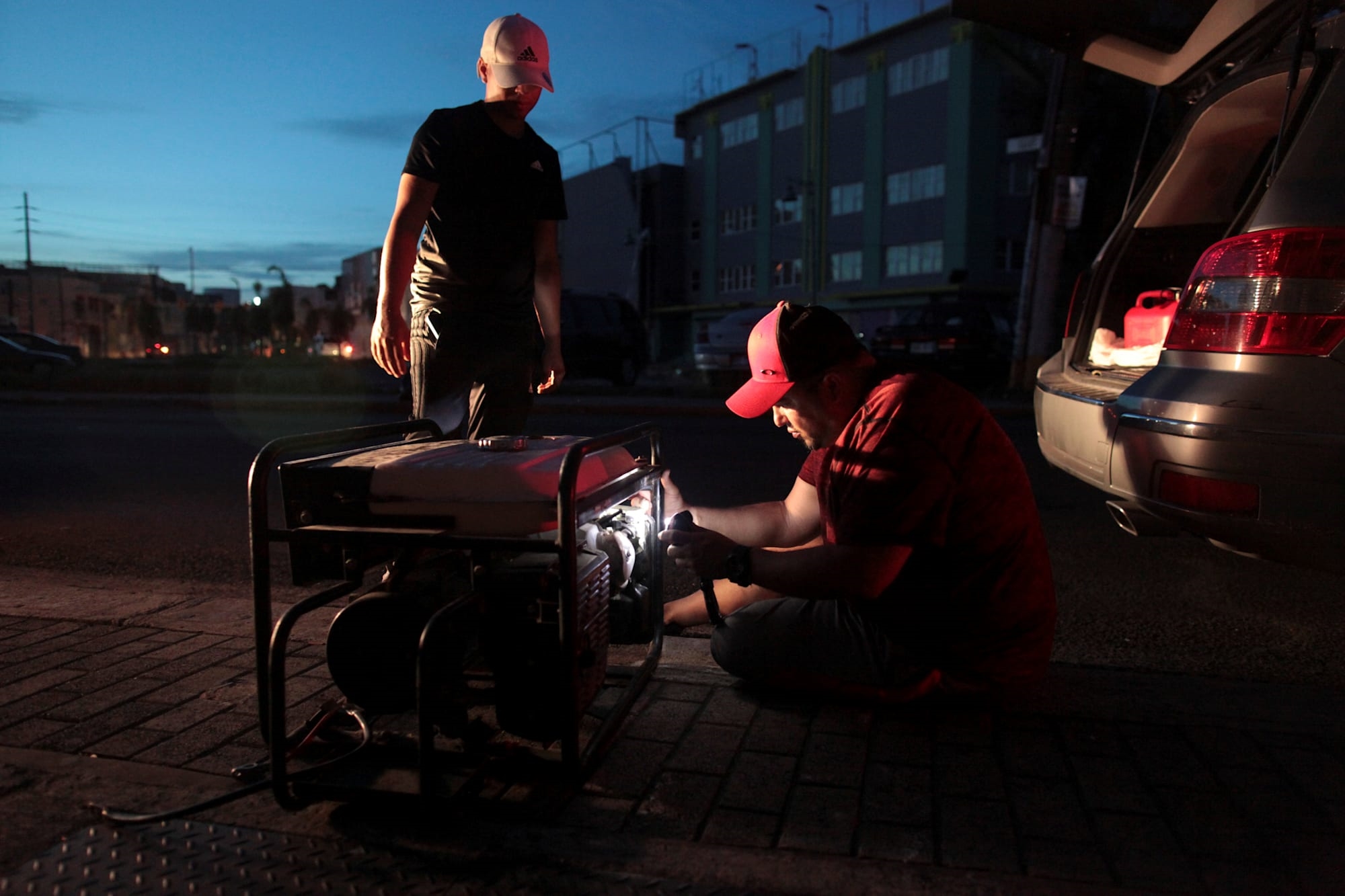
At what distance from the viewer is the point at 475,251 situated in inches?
132

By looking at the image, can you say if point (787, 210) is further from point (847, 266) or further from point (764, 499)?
point (764, 499)

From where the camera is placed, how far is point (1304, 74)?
3.07 meters

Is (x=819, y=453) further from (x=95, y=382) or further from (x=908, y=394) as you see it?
(x=95, y=382)

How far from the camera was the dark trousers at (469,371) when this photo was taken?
327cm

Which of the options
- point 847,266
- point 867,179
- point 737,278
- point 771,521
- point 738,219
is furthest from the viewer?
point 737,278

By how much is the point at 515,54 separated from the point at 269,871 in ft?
8.24

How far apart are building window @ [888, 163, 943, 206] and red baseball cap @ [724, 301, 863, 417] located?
123 ft

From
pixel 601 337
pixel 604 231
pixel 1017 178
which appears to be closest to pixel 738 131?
pixel 604 231

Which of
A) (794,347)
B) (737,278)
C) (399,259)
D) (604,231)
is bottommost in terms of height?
(794,347)

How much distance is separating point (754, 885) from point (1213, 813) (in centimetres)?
109

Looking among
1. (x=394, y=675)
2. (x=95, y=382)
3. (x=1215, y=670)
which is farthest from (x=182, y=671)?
(x=95, y=382)

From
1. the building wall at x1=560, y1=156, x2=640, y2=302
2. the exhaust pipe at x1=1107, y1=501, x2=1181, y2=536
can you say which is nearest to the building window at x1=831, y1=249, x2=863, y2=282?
the building wall at x1=560, y1=156, x2=640, y2=302

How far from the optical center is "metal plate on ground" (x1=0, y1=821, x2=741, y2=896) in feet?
6.28

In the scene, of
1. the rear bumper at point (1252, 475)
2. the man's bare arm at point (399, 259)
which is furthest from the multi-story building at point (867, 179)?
the man's bare arm at point (399, 259)
